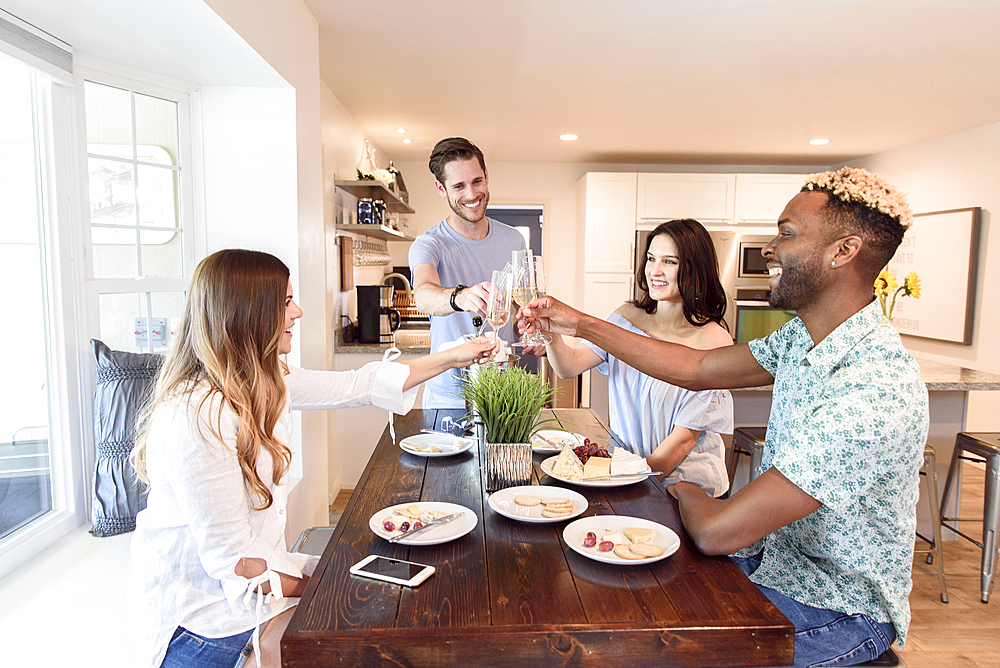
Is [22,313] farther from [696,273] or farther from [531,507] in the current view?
[696,273]

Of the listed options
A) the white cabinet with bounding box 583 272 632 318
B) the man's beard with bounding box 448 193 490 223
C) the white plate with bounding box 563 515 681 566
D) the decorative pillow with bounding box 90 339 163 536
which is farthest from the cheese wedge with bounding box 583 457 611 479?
the white cabinet with bounding box 583 272 632 318

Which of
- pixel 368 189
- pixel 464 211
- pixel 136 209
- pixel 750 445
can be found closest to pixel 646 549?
pixel 464 211

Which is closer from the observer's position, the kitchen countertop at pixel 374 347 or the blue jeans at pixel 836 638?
the blue jeans at pixel 836 638

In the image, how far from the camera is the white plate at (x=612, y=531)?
44.6 inches

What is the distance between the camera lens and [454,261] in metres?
2.56

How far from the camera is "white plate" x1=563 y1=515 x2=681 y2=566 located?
1132mm

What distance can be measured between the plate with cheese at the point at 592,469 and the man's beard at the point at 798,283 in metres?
0.51

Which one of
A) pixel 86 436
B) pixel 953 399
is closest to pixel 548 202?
pixel 953 399

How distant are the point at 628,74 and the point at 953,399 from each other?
2.34 metres

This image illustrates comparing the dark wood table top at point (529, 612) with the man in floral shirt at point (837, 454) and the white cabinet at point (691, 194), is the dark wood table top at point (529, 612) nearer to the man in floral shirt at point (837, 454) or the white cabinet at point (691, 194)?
the man in floral shirt at point (837, 454)

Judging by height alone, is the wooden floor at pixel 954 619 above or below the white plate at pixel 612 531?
below

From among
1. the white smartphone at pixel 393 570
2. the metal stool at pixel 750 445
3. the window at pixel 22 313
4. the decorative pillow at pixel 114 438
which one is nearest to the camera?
the white smartphone at pixel 393 570

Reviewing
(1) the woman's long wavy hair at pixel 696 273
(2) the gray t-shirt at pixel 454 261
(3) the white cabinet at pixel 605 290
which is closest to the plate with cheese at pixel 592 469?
(1) the woman's long wavy hair at pixel 696 273

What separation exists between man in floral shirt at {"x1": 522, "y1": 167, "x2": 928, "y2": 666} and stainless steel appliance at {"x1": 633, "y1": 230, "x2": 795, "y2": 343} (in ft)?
14.8
